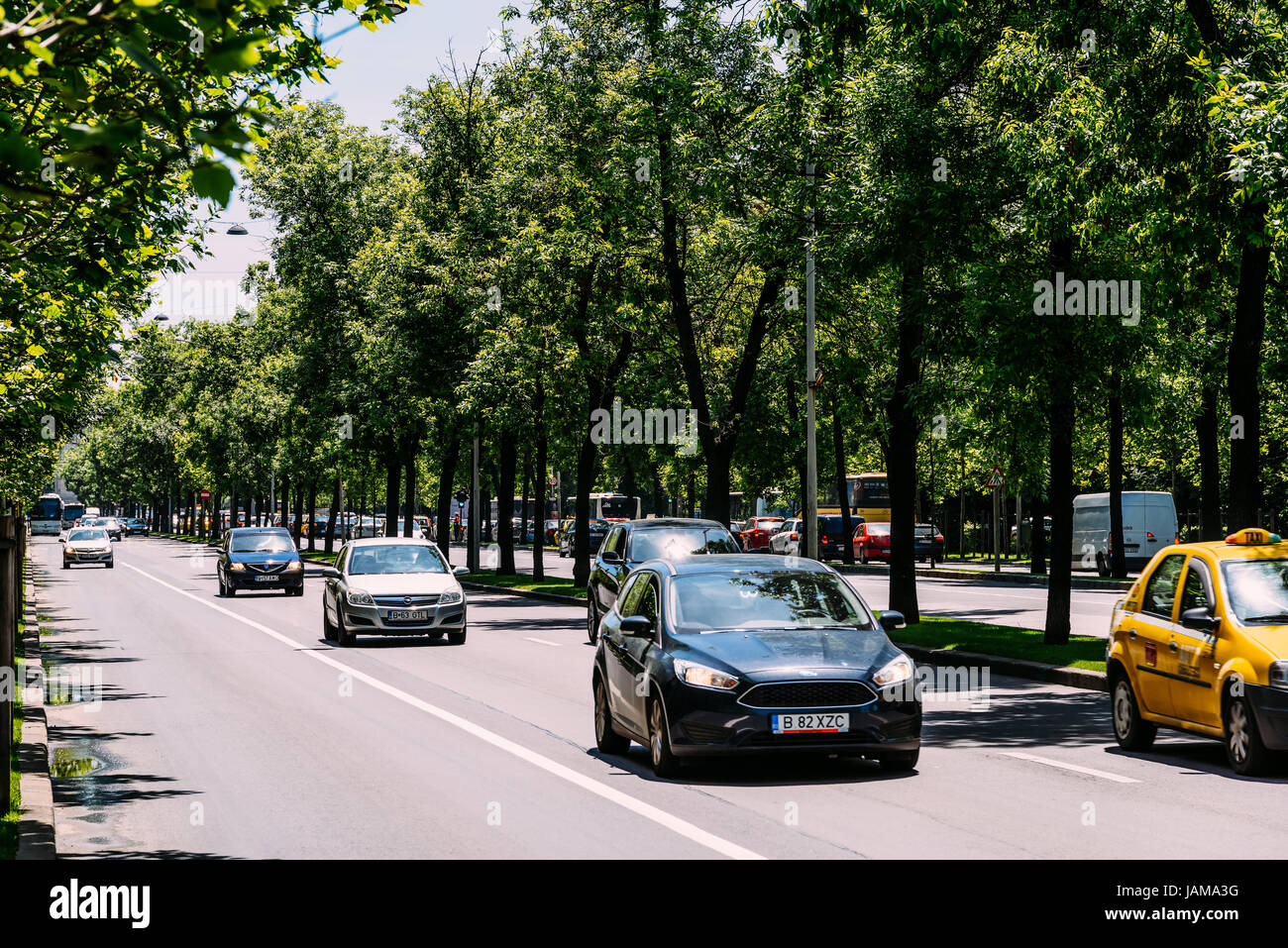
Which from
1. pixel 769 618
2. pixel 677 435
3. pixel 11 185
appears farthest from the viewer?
pixel 677 435

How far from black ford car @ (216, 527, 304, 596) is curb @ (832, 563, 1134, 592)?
62.4ft

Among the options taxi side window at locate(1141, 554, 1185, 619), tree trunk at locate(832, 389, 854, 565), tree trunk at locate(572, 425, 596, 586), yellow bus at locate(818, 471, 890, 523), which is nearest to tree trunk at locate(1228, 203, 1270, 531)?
taxi side window at locate(1141, 554, 1185, 619)

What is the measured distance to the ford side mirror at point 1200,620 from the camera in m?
10.9

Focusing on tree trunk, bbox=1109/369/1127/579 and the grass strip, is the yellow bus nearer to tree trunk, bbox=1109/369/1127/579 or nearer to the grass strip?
tree trunk, bbox=1109/369/1127/579

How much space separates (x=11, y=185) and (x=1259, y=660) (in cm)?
849

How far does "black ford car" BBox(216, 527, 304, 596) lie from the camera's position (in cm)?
3797

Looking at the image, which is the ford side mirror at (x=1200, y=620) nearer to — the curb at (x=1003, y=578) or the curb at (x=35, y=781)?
the curb at (x=35, y=781)

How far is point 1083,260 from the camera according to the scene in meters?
20.2

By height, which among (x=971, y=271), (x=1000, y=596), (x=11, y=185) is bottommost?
(x=1000, y=596)

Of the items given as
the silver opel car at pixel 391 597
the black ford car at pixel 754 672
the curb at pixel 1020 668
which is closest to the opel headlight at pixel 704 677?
the black ford car at pixel 754 672

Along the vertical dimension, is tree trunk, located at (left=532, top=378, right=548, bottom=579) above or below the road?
above

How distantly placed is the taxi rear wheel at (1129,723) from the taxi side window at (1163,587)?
66 centimetres
